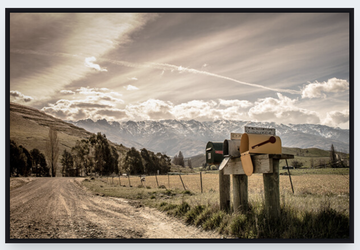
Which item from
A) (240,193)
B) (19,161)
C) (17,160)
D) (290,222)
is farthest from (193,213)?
(19,161)

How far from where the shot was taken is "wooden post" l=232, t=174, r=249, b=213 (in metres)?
5.43

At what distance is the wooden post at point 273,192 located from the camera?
15.2ft

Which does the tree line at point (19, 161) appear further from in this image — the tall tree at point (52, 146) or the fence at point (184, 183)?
the fence at point (184, 183)

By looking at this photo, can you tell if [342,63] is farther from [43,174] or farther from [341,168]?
[43,174]

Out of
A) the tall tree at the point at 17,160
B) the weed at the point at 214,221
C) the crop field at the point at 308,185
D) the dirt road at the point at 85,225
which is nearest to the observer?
the weed at the point at 214,221

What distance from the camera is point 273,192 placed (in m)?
4.65

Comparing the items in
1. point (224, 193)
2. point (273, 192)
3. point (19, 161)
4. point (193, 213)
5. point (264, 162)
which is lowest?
point (193, 213)

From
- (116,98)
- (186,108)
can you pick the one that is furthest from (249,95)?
(116,98)

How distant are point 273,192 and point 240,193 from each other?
3.19 feet

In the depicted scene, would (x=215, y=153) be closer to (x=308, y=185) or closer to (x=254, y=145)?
(x=254, y=145)

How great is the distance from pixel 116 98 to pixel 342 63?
612 cm

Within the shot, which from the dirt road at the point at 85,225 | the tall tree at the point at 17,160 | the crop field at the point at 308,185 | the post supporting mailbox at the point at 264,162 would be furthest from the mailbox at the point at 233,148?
the tall tree at the point at 17,160

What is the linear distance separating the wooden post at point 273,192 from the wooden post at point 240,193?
0.74m

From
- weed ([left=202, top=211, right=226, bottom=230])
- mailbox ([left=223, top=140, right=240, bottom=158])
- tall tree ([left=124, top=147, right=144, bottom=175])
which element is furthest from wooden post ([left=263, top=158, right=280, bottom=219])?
tall tree ([left=124, top=147, right=144, bottom=175])
